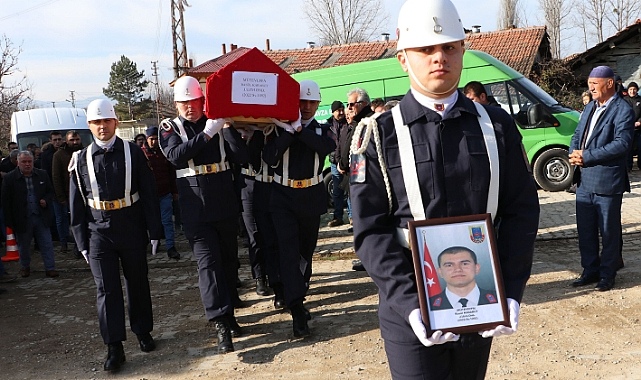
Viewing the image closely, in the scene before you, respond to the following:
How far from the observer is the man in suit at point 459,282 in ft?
7.49

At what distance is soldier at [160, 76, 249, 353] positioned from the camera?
18.3ft

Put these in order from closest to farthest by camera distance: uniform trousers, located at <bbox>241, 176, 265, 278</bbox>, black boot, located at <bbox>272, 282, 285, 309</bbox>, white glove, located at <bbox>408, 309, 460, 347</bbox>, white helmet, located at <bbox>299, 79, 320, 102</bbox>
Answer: white glove, located at <bbox>408, 309, 460, 347</bbox>
white helmet, located at <bbox>299, 79, 320, 102</bbox>
black boot, located at <bbox>272, 282, 285, 309</bbox>
uniform trousers, located at <bbox>241, 176, 265, 278</bbox>

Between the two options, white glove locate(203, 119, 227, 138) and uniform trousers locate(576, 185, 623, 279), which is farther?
uniform trousers locate(576, 185, 623, 279)

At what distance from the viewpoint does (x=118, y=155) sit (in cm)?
548

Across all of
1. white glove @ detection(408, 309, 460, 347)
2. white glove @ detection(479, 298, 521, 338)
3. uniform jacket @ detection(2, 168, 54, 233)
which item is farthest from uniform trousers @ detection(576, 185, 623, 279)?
uniform jacket @ detection(2, 168, 54, 233)

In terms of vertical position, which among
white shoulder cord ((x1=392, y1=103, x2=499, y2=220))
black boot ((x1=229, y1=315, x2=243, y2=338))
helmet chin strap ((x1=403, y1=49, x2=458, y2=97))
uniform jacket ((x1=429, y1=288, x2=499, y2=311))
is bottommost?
black boot ((x1=229, y1=315, x2=243, y2=338))

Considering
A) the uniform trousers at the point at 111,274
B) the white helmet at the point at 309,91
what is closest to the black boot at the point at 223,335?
the uniform trousers at the point at 111,274

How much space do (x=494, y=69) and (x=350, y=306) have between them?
24.6 feet

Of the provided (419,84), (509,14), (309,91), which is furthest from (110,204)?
(509,14)

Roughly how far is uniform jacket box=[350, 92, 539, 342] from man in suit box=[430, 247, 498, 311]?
12cm

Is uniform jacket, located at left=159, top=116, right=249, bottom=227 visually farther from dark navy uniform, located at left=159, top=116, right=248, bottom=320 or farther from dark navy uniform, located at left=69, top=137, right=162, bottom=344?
dark navy uniform, located at left=69, top=137, right=162, bottom=344

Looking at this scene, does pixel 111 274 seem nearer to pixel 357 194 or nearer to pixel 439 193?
pixel 357 194

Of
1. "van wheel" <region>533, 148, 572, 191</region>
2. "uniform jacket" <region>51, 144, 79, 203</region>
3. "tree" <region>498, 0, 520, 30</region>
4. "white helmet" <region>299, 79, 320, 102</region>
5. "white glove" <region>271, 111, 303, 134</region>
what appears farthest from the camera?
"tree" <region>498, 0, 520, 30</region>

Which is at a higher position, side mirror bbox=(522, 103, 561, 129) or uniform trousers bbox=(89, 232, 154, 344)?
side mirror bbox=(522, 103, 561, 129)
